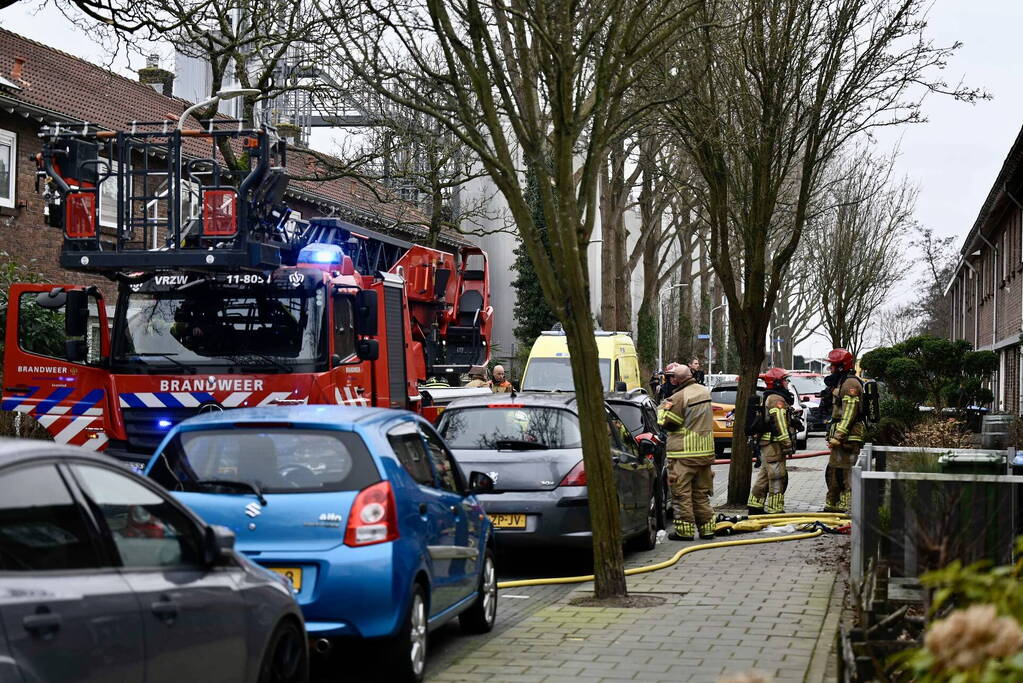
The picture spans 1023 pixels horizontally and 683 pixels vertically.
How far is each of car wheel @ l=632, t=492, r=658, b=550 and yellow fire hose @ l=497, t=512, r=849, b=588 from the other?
60 centimetres

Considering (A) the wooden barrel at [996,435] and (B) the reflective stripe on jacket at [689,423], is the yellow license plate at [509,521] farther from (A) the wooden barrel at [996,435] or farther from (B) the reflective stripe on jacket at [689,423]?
(A) the wooden barrel at [996,435]

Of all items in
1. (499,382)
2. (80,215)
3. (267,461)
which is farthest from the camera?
(499,382)

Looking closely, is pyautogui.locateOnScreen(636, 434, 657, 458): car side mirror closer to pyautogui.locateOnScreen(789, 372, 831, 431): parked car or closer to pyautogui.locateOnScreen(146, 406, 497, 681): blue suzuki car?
pyautogui.locateOnScreen(146, 406, 497, 681): blue suzuki car

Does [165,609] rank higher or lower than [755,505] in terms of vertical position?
higher

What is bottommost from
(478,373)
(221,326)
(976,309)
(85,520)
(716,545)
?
(716,545)

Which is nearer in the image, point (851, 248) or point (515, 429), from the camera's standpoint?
point (515, 429)

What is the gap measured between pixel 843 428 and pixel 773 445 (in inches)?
33.5

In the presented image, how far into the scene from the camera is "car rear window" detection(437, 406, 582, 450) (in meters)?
12.6

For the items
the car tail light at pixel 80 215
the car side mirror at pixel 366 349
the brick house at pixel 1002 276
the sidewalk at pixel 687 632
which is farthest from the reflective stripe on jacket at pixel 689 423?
the brick house at pixel 1002 276

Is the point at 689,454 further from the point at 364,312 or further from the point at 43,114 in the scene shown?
the point at 43,114


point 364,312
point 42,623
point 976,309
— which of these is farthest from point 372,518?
point 976,309

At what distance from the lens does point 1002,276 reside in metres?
37.2

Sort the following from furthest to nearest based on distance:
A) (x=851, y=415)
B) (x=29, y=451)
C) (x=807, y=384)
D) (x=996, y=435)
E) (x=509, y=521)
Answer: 1. (x=807, y=384)
2. (x=851, y=415)
3. (x=996, y=435)
4. (x=509, y=521)
5. (x=29, y=451)

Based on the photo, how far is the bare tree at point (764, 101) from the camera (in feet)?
55.0
